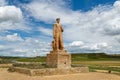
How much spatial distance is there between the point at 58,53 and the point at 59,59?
575 millimetres

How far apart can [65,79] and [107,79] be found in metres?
3.41

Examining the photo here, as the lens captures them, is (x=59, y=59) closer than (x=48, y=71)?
No

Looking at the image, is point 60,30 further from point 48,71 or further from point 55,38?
point 48,71

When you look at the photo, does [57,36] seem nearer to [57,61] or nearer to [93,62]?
[57,61]

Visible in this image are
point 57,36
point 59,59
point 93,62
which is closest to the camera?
point 59,59

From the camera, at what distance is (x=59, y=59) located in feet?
76.1

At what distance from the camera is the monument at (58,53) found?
915 inches

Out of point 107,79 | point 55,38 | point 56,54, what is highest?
point 55,38

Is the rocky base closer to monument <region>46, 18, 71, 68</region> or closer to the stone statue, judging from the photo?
monument <region>46, 18, 71, 68</region>

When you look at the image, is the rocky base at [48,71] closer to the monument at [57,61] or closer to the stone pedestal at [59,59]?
the monument at [57,61]

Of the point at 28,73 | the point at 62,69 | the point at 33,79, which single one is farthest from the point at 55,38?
the point at 33,79

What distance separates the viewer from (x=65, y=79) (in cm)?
1858

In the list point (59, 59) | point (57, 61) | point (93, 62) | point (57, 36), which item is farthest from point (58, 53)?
point (93, 62)

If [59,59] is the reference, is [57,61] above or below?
below
